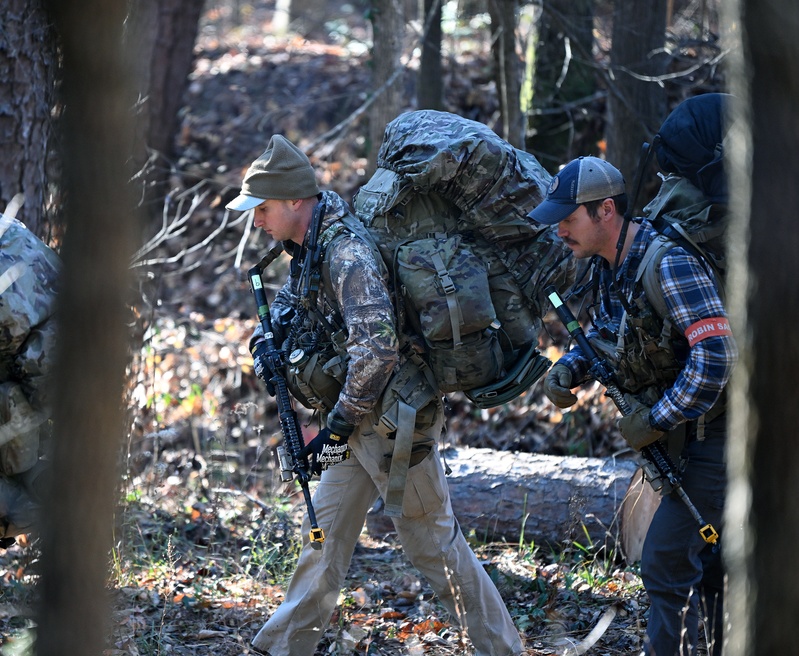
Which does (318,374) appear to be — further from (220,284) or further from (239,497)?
(220,284)

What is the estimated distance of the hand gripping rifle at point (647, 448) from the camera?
12.2 ft

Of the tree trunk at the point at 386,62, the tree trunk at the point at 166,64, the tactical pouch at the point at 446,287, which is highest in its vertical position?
the tree trunk at the point at 166,64

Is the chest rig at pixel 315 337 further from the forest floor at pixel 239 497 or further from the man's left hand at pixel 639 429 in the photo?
the man's left hand at pixel 639 429

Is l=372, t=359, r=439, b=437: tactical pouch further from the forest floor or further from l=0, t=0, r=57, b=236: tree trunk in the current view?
l=0, t=0, r=57, b=236: tree trunk

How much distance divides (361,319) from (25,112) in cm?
411

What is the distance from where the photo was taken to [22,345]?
4.97 meters

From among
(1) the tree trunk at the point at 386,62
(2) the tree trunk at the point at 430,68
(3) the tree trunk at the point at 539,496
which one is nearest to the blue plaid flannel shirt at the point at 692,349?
(3) the tree trunk at the point at 539,496

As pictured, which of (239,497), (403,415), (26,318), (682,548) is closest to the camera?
(682,548)

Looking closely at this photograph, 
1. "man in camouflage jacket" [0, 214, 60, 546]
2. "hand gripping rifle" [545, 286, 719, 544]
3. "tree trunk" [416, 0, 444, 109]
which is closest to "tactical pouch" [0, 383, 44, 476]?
"man in camouflage jacket" [0, 214, 60, 546]

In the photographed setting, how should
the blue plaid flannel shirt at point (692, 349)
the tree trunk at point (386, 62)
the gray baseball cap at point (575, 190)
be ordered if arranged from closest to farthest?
the blue plaid flannel shirt at point (692, 349) < the gray baseball cap at point (575, 190) < the tree trunk at point (386, 62)

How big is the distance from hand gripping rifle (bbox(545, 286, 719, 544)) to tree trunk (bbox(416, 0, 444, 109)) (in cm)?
515

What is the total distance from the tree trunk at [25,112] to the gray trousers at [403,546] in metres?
3.42

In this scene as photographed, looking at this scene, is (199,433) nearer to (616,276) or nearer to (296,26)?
(616,276)

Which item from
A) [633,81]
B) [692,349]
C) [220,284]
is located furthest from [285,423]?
[220,284]
